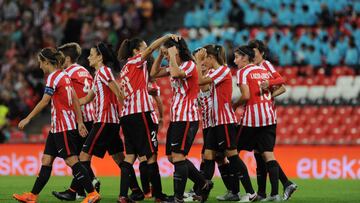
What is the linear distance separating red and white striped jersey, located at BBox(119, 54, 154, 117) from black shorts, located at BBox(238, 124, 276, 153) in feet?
5.12

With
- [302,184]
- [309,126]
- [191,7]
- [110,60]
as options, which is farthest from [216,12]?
[110,60]

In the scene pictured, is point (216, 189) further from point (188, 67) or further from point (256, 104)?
point (188, 67)

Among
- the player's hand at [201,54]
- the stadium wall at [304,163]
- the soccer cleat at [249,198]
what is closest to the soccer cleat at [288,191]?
Answer: the soccer cleat at [249,198]

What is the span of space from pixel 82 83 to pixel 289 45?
38.2 ft

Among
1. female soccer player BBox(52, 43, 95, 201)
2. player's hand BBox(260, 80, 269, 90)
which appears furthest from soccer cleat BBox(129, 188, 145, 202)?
player's hand BBox(260, 80, 269, 90)

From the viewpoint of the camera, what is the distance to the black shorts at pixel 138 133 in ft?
41.5

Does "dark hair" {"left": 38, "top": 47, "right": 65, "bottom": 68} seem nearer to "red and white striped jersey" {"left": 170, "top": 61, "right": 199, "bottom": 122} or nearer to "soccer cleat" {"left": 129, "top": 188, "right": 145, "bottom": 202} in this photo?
"red and white striped jersey" {"left": 170, "top": 61, "right": 199, "bottom": 122}

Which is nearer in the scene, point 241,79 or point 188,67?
point 188,67

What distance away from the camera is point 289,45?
25016 millimetres

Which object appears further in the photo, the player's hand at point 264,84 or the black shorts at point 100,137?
the player's hand at point 264,84

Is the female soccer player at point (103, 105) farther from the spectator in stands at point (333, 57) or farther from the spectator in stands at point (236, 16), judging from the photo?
the spectator in stands at point (236, 16)

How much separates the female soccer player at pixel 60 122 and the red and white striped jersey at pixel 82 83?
1.21 meters

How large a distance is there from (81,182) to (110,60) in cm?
182

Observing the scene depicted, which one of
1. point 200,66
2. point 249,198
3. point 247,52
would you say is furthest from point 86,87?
point 249,198
